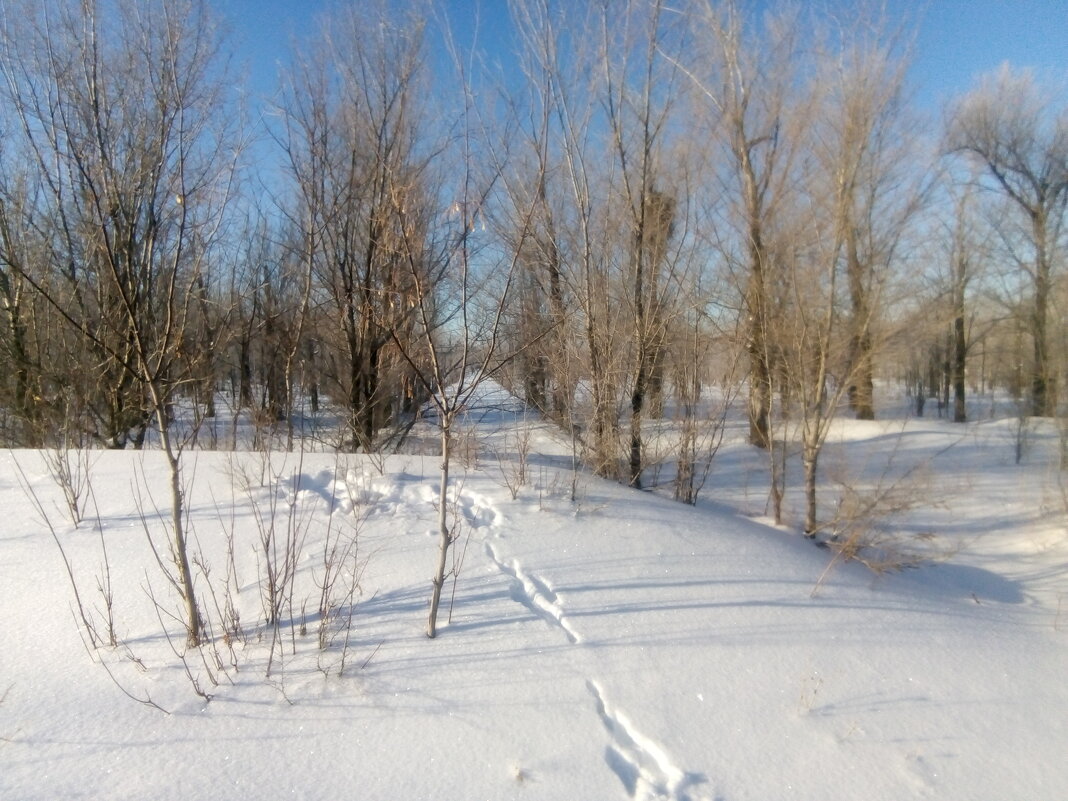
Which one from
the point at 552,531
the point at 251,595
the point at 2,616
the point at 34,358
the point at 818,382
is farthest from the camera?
the point at 34,358

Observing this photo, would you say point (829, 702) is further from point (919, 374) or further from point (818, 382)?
point (919, 374)

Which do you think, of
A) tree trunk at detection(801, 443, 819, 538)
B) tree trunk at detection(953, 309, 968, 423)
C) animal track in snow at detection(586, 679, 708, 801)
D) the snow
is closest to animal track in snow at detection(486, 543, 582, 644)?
the snow

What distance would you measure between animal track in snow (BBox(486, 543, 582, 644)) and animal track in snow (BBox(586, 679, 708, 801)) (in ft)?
A: 1.88

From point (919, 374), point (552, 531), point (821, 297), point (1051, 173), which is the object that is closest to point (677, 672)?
point (552, 531)

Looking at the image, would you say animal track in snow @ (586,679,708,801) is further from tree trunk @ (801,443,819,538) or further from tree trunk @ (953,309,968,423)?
tree trunk @ (953,309,968,423)

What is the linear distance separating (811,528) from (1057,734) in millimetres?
3529

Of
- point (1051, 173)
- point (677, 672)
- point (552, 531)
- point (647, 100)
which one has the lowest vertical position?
point (677, 672)

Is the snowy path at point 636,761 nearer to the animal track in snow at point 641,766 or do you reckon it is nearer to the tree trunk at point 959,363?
the animal track in snow at point 641,766

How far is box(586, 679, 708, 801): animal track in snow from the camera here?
7.19 feet

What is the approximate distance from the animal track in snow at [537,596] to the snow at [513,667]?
0.02m

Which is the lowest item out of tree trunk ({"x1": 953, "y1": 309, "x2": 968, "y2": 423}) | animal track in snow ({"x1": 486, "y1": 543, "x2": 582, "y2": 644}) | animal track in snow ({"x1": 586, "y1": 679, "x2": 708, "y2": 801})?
animal track in snow ({"x1": 586, "y1": 679, "x2": 708, "y2": 801})

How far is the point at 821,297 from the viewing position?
6.15 m

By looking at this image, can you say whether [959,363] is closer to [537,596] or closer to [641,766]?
[537,596]

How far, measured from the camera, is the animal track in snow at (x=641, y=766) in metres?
2.19
